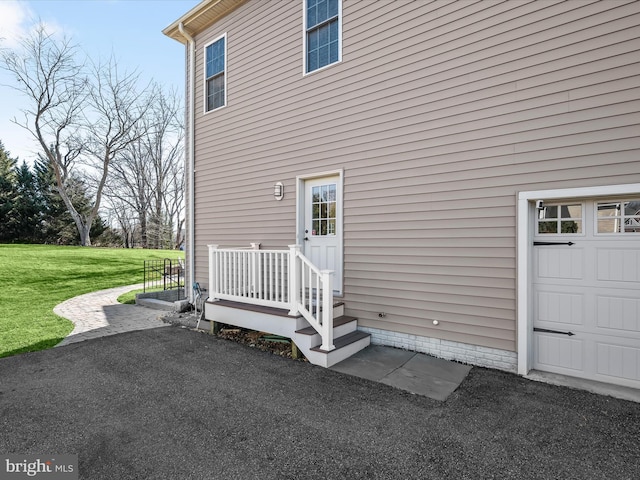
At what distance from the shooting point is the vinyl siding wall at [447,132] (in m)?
3.27

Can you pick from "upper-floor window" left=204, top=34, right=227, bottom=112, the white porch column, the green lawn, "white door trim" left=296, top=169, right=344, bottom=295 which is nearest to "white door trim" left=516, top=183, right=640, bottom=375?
"white door trim" left=296, top=169, right=344, bottom=295

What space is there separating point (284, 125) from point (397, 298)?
3511 mm

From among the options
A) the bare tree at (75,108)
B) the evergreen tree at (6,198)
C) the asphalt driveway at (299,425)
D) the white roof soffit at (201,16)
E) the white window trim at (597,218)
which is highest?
the bare tree at (75,108)

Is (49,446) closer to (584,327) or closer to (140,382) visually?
(140,382)

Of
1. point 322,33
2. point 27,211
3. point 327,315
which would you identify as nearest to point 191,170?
point 322,33

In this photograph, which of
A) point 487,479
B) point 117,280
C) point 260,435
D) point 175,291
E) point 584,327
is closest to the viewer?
point 487,479

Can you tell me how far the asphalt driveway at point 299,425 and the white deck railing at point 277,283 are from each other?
690 millimetres

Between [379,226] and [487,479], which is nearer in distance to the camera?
[487,479]

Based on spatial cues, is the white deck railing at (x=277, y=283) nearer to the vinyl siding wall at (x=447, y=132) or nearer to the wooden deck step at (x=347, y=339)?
the wooden deck step at (x=347, y=339)

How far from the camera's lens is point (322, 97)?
515cm

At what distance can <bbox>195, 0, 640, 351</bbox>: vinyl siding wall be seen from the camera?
327 cm

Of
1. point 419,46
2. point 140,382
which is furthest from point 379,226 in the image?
point 140,382

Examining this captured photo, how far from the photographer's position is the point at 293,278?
4336 mm

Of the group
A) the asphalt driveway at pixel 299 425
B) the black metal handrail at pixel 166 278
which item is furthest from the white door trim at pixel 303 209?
the black metal handrail at pixel 166 278
